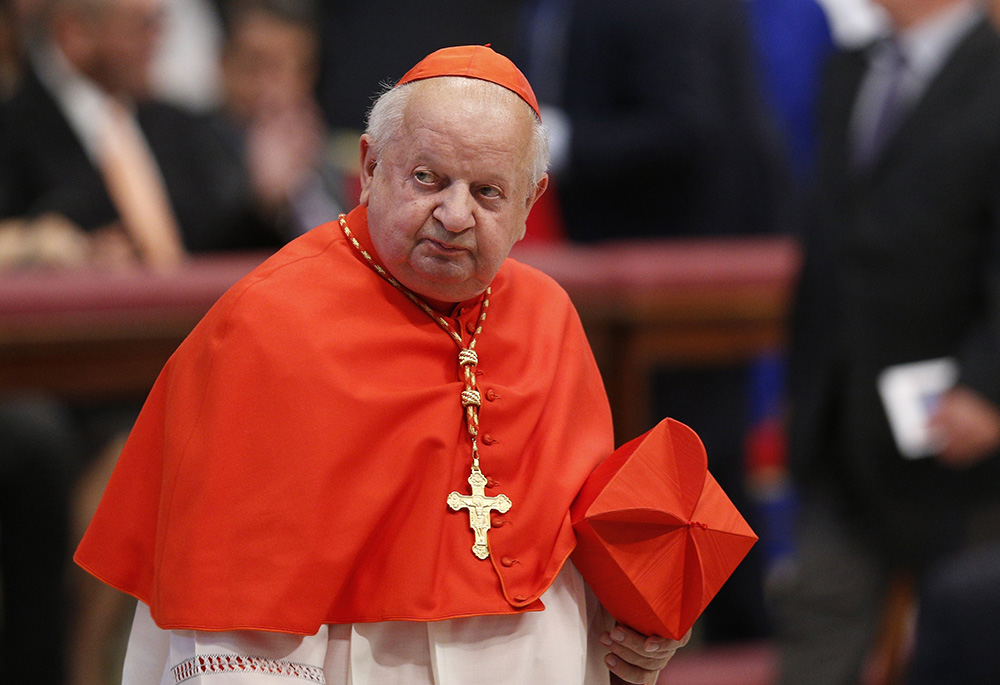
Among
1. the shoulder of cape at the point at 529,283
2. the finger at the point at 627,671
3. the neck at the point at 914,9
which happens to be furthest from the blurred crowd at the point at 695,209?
the shoulder of cape at the point at 529,283

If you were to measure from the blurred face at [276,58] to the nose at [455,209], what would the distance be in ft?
12.5

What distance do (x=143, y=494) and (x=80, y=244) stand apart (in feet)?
8.56

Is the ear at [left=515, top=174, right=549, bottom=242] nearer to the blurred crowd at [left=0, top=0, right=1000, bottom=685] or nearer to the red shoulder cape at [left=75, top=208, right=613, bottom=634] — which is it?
the red shoulder cape at [left=75, top=208, right=613, bottom=634]

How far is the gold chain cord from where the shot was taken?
190cm

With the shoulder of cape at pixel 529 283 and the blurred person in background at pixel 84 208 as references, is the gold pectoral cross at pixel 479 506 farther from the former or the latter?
the blurred person in background at pixel 84 208

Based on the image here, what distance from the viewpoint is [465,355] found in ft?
6.30

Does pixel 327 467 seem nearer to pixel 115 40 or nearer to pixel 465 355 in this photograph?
pixel 465 355

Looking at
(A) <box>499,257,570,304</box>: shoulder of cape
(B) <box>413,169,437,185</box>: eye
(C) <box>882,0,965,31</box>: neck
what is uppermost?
(C) <box>882,0,965,31</box>: neck

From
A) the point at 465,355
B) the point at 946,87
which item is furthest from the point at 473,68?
the point at 946,87

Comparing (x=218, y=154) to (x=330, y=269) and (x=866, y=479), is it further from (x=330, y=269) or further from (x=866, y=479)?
(x=330, y=269)

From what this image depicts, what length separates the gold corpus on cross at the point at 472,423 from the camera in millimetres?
1875

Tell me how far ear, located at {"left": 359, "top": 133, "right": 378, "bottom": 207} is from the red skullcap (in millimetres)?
110

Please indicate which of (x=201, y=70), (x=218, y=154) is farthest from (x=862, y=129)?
(x=201, y=70)

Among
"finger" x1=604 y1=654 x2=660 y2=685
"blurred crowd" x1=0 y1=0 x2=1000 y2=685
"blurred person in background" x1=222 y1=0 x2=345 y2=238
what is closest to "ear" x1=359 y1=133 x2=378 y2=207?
"finger" x1=604 y1=654 x2=660 y2=685
